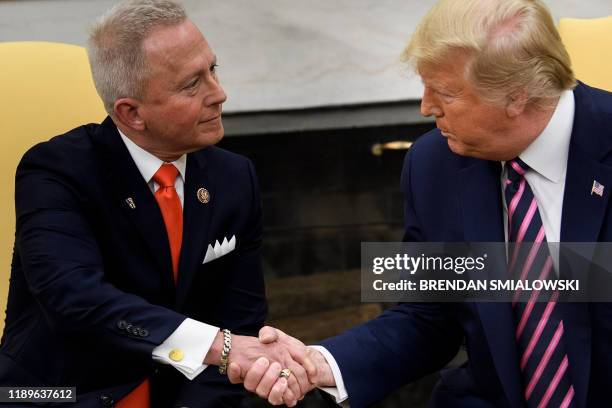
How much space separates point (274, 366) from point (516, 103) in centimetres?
79

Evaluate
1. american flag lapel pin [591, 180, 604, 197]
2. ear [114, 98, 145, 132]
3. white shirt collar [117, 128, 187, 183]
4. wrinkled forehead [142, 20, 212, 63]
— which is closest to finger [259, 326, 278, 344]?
white shirt collar [117, 128, 187, 183]

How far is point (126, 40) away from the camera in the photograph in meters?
2.27

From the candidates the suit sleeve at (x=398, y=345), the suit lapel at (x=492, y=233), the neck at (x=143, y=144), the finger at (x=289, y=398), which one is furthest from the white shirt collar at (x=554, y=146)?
the neck at (x=143, y=144)

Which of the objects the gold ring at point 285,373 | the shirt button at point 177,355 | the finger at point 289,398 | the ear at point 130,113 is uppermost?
the ear at point 130,113

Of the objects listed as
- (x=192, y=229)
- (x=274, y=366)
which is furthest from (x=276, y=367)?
(x=192, y=229)

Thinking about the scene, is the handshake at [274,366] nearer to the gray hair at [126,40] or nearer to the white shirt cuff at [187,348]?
the white shirt cuff at [187,348]

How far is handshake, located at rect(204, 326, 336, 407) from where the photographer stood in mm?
2195

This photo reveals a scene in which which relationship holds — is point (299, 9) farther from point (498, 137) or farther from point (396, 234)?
point (498, 137)

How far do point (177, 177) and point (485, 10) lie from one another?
2.80 feet

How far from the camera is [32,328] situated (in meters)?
2.34

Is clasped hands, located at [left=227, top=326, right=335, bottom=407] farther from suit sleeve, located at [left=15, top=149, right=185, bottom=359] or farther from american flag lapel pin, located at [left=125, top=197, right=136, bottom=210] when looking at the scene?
american flag lapel pin, located at [left=125, top=197, right=136, bottom=210]

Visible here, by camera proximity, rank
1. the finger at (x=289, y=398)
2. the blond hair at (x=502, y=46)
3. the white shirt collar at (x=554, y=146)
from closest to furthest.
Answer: the blond hair at (x=502, y=46) → the white shirt collar at (x=554, y=146) → the finger at (x=289, y=398)

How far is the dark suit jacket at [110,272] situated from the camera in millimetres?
2170

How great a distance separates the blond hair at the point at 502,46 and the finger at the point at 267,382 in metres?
0.76
